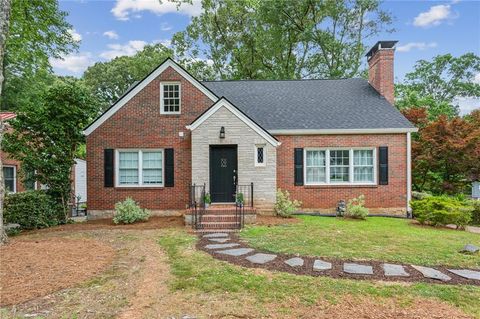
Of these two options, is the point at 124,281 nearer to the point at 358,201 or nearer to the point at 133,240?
the point at 133,240

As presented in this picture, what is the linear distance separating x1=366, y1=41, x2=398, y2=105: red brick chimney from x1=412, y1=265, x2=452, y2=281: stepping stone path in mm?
10525

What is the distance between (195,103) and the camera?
11.9 metres

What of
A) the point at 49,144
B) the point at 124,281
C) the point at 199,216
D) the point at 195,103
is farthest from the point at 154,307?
the point at 49,144

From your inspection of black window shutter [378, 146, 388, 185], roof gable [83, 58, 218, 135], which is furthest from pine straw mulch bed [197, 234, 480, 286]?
roof gable [83, 58, 218, 135]

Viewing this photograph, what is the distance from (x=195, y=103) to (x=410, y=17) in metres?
14.4

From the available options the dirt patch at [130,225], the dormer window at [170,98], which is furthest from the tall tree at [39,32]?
the dirt patch at [130,225]

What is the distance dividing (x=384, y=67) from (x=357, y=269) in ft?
38.1

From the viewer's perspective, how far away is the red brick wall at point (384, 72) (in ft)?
44.9

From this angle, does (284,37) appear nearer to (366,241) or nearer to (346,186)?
(346,186)

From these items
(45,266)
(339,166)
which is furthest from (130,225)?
(339,166)

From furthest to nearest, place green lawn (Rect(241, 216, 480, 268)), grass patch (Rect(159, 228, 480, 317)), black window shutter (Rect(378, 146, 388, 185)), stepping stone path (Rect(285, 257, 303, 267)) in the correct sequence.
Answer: black window shutter (Rect(378, 146, 388, 185)) → green lawn (Rect(241, 216, 480, 268)) → stepping stone path (Rect(285, 257, 303, 267)) → grass patch (Rect(159, 228, 480, 317))

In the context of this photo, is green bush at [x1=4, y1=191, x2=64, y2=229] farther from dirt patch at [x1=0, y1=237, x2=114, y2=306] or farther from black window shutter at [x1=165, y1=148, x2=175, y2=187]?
black window shutter at [x1=165, y1=148, x2=175, y2=187]

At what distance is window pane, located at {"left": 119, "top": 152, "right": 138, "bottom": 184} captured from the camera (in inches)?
469

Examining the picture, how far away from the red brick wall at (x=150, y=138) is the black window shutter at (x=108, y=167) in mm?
138
